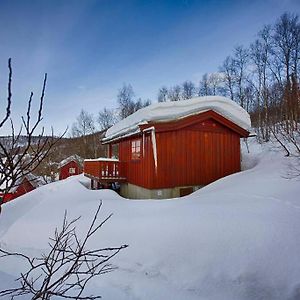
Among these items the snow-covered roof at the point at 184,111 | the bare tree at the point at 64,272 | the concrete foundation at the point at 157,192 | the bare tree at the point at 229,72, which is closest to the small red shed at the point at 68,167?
the snow-covered roof at the point at 184,111

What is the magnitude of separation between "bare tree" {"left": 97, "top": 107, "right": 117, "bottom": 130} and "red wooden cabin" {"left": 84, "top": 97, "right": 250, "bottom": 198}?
25.9m

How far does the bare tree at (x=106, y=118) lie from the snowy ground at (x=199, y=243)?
30.2 meters

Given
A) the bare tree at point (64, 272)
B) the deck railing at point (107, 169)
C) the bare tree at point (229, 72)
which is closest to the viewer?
the bare tree at point (64, 272)

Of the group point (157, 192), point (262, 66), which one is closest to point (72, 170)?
point (157, 192)

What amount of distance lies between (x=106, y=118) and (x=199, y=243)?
112 feet

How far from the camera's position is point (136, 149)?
11.3m

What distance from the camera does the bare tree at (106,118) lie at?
37250 mm

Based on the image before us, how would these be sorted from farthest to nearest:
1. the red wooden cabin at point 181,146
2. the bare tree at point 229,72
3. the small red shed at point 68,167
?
the small red shed at point 68,167 < the bare tree at point 229,72 < the red wooden cabin at point 181,146

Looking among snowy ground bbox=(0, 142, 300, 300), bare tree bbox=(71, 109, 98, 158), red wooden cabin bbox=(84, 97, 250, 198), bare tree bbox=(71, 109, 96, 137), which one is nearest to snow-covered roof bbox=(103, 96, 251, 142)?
A: red wooden cabin bbox=(84, 97, 250, 198)

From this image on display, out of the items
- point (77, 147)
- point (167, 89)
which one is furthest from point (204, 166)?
point (167, 89)

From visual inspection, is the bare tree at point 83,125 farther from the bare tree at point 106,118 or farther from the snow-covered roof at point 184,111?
the snow-covered roof at point 184,111

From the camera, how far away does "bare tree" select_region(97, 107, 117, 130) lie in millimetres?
37250

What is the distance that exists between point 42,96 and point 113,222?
536cm

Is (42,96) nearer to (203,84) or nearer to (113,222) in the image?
(113,222)
